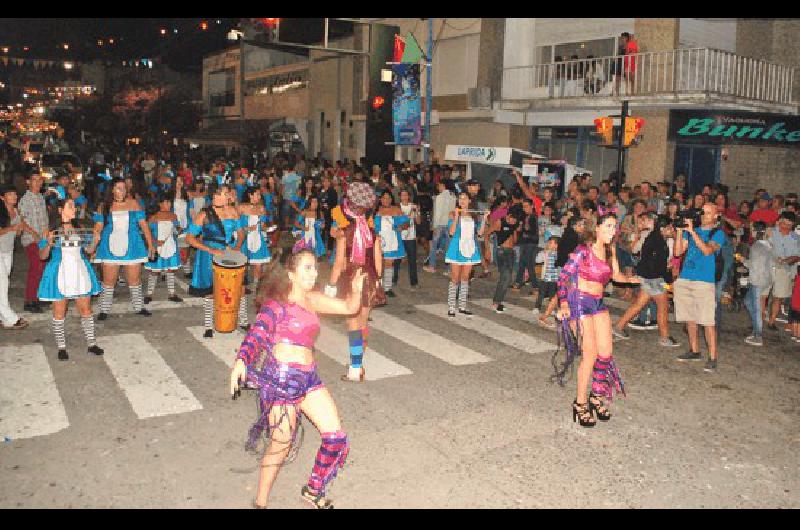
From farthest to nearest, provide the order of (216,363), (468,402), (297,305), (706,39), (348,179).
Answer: (706,39), (348,179), (216,363), (468,402), (297,305)

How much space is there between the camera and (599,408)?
661 cm

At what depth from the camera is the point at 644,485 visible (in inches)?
205

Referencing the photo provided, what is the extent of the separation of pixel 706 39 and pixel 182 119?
46.5m

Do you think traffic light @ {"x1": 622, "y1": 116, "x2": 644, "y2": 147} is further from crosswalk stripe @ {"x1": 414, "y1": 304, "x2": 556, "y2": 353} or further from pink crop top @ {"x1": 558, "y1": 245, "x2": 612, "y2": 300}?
pink crop top @ {"x1": 558, "y1": 245, "x2": 612, "y2": 300}

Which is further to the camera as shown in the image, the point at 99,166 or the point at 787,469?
the point at 99,166

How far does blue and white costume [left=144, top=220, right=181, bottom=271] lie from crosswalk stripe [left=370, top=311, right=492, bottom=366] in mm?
3285

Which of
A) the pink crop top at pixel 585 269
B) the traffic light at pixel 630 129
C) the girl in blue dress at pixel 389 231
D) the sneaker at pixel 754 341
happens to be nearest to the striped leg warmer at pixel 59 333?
the girl in blue dress at pixel 389 231

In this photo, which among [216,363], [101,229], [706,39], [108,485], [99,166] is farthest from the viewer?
[99,166]

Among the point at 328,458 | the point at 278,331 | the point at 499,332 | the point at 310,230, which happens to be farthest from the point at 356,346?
the point at 310,230

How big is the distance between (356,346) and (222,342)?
7.64 ft

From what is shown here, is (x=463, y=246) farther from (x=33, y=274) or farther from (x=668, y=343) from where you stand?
(x=33, y=274)

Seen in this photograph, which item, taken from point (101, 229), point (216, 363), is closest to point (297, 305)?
point (216, 363)

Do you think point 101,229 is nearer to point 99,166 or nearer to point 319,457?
point 319,457

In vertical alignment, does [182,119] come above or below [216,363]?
above
